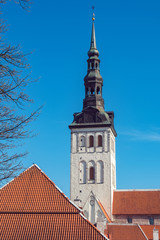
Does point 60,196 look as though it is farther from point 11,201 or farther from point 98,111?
point 98,111

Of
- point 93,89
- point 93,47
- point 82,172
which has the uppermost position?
point 93,47

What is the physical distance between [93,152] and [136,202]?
7753 mm

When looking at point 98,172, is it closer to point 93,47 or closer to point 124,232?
point 124,232

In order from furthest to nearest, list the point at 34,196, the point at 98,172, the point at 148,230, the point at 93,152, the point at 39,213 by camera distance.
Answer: the point at 93,152
the point at 98,172
the point at 148,230
the point at 34,196
the point at 39,213

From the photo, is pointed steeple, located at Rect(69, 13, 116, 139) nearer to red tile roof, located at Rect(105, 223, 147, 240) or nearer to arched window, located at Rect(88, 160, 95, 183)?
arched window, located at Rect(88, 160, 95, 183)

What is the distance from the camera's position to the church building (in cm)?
4531

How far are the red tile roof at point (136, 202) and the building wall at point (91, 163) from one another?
4.70ft

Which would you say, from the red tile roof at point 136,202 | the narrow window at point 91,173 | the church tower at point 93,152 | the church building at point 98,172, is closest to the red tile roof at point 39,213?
the church building at point 98,172

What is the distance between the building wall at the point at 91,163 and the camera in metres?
45.3

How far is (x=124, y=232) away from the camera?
34.7 m

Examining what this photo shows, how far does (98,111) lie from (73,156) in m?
5.94

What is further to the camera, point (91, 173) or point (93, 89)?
point (93, 89)

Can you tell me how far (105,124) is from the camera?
4659 centimetres

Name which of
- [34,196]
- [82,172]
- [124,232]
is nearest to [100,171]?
[82,172]
